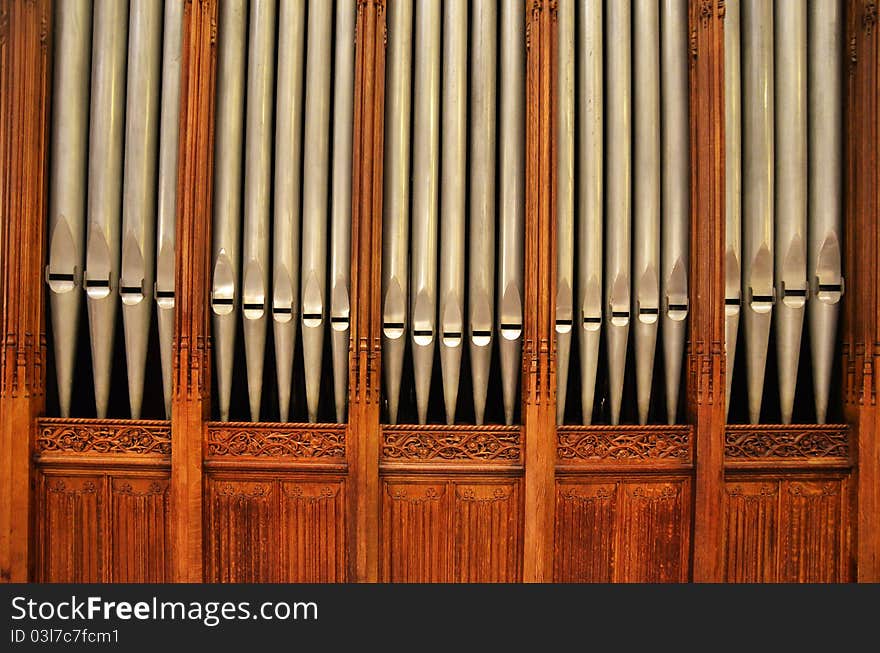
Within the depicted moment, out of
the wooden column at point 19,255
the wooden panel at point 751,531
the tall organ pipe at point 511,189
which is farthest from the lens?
the wooden panel at point 751,531

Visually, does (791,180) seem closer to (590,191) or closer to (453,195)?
(590,191)

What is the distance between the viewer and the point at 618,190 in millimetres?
4953

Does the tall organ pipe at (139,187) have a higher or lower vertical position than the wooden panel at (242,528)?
higher

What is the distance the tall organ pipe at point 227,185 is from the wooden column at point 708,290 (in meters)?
2.65

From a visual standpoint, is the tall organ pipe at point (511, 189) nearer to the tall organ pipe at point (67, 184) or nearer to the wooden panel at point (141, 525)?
the wooden panel at point (141, 525)

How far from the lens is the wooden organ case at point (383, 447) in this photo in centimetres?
489

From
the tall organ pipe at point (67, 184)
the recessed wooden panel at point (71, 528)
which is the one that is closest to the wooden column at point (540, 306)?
the recessed wooden panel at point (71, 528)

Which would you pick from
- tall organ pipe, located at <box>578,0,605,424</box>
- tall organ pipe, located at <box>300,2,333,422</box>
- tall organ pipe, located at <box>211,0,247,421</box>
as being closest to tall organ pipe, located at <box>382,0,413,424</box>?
tall organ pipe, located at <box>300,2,333,422</box>

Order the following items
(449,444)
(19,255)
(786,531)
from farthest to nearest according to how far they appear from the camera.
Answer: (786,531), (449,444), (19,255)

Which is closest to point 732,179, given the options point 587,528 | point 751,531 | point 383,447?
point 751,531

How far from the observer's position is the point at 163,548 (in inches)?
195

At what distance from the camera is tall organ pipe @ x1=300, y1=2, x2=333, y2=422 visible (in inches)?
194

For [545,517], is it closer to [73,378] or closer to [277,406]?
[277,406]

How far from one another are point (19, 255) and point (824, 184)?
467cm
